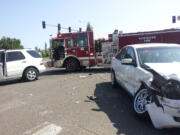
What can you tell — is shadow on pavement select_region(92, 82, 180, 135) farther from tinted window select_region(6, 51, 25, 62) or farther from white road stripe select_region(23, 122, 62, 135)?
tinted window select_region(6, 51, 25, 62)

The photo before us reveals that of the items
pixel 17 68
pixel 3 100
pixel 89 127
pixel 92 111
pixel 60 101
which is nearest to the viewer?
pixel 89 127

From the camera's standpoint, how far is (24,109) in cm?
473

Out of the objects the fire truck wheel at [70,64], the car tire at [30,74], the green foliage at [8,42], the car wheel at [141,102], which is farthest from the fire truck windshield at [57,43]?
the green foliage at [8,42]

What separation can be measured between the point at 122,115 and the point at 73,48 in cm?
812

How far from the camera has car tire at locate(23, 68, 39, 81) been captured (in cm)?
897

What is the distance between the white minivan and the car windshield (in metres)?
6.41

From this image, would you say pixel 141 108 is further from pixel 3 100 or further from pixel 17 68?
pixel 17 68

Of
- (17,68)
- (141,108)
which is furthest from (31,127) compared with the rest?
(17,68)

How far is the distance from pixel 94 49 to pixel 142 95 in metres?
8.16

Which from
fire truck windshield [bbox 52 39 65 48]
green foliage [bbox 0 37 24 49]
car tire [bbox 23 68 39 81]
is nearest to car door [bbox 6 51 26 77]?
car tire [bbox 23 68 39 81]

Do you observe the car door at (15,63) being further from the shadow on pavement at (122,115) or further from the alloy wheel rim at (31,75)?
the shadow on pavement at (122,115)

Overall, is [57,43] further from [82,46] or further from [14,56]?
[14,56]

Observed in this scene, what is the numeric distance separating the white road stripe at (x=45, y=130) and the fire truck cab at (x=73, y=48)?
26.5 ft

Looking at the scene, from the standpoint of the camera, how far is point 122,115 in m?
4.00
